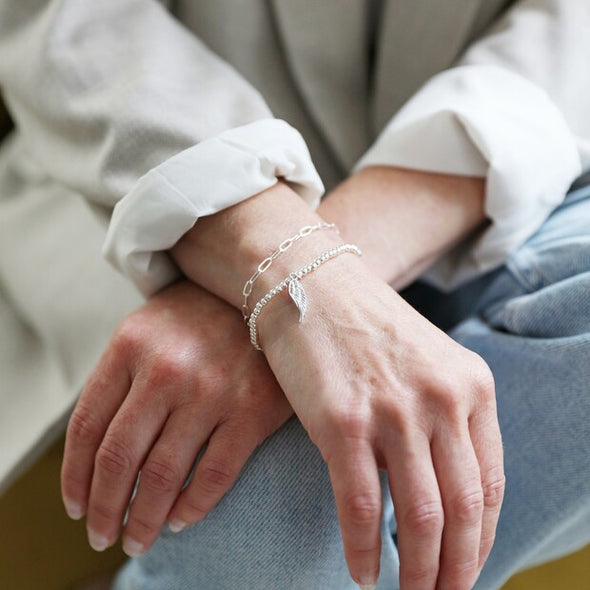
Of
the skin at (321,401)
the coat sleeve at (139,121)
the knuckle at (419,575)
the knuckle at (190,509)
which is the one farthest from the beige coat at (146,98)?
the knuckle at (419,575)

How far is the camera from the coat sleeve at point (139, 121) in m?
0.56

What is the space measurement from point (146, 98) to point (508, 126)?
30 centimetres

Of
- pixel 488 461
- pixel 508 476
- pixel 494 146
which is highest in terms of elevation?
pixel 494 146

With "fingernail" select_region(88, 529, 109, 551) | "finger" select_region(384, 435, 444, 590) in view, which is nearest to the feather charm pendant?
"finger" select_region(384, 435, 444, 590)

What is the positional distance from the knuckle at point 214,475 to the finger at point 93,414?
0.08 meters

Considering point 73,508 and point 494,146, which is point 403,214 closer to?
point 494,146

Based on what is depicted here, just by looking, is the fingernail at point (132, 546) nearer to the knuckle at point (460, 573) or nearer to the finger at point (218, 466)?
the finger at point (218, 466)

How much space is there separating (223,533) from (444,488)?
0.53 feet

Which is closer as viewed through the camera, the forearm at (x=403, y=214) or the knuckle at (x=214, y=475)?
the knuckle at (x=214, y=475)

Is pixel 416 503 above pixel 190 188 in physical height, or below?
below

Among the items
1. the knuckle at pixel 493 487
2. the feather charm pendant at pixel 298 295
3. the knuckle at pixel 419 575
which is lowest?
the knuckle at pixel 419 575

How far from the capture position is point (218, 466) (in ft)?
1.68

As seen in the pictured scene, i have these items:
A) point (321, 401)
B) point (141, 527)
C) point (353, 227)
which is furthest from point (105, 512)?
point (353, 227)

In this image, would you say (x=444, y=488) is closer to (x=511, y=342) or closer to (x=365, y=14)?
(x=511, y=342)
